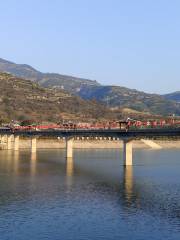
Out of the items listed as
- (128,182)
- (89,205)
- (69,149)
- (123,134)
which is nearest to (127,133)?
(123,134)

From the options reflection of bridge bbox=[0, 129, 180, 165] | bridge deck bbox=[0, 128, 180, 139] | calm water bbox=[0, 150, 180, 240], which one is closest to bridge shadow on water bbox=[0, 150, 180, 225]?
calm water bbox=[0, 150, 180, 240]

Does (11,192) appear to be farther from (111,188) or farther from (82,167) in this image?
(82,167)

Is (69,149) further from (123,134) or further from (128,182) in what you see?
(128,182)

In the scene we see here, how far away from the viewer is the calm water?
4947 centimetres

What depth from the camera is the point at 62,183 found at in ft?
278

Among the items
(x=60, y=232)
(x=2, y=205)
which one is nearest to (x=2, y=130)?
(x=2, y=205)

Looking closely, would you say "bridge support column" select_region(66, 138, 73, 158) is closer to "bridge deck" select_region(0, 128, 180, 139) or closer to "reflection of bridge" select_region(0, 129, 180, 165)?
"reflection of bridge" select_region(0, 129, 180, 165)

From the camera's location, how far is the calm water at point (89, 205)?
49469 millimetres

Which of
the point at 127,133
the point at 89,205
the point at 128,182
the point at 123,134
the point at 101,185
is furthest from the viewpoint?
the point at 123,134

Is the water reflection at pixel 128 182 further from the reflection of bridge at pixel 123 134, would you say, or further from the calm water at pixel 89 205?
the reflection of bridge at pixel 123 134

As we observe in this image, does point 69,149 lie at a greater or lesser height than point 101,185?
greater

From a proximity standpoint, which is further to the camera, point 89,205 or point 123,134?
point 123,134

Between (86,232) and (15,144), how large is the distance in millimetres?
139520

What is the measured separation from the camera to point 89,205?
63.1 meters
